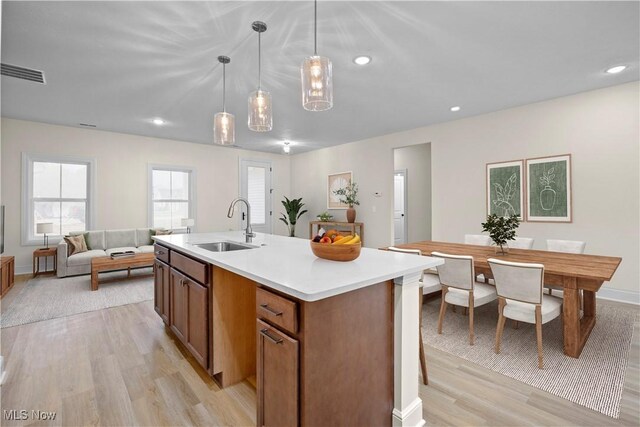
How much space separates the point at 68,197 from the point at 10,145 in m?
1.11

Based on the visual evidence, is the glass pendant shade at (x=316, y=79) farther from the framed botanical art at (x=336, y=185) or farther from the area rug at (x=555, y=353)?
the framed botanical art at (x=336, y=185)

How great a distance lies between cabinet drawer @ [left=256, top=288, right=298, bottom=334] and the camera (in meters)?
1.24

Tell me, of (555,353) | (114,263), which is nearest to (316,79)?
(555,353)

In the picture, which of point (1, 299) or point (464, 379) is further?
point (1, 299)

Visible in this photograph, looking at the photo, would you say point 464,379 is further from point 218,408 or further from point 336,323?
point 218,408

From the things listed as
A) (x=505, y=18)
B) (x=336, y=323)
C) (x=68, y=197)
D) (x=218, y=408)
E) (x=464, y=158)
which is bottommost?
(x=218, y=408)

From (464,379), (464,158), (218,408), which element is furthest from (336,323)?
(464,158)

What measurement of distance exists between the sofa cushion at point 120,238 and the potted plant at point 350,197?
14.0 ft

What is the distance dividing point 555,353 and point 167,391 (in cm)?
293

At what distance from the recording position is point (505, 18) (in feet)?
7.63

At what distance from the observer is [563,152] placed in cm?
402

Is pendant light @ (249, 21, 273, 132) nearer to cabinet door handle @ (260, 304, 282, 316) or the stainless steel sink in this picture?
the stainless steel sink

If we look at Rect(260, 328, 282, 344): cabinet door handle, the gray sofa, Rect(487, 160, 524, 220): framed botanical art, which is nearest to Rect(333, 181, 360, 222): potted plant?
Rect(487, 160, 524, 220): framed botanical art

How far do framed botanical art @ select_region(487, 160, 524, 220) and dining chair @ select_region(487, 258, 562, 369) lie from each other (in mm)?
2239
